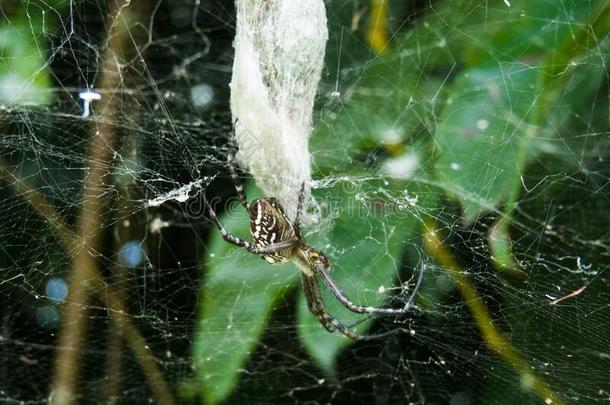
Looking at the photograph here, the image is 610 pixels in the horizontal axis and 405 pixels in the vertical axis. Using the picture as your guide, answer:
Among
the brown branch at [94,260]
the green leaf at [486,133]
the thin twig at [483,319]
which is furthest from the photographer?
the brown branch at [94,260]

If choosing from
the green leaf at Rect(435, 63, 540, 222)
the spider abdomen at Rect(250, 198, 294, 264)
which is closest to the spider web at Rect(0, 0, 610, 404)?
the green leaf at Rect(435, 63, 540, 222)

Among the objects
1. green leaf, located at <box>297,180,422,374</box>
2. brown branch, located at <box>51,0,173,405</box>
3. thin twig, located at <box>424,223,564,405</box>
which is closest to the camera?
green leaf, located at <box>297,180,422,374</box>

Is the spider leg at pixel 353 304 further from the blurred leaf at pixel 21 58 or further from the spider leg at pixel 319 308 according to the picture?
the blurred leaf at pixel 21 58

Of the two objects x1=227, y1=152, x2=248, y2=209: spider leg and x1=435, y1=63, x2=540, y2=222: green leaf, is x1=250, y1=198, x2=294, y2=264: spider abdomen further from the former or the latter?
x1=435, y1=63, x2=540, y2=222: green leaf

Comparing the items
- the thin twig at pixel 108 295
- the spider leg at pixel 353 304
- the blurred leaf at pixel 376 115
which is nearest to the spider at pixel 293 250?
the spider leg at pixel 353 304

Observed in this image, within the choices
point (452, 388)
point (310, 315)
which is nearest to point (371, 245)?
point (310, 315)

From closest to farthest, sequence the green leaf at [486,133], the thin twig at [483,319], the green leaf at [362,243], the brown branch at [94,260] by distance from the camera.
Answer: the green leaf at [486,133]
the green leaf at [362,243]
the thin twig at [483,319]
the brown branch at [94,260]
